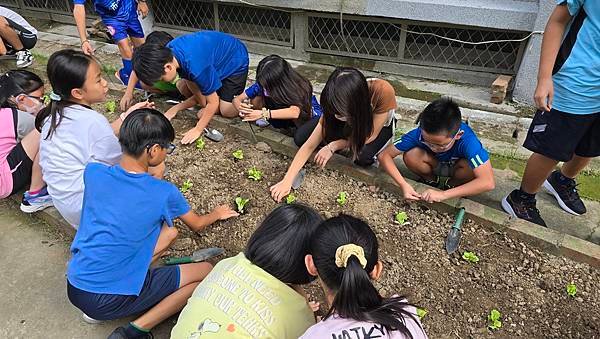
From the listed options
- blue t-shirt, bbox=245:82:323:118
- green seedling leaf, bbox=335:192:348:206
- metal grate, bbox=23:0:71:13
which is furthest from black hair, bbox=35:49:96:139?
metal grate, bbox=23:0:71:13

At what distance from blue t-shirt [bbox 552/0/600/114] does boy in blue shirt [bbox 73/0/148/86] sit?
4.09 metres

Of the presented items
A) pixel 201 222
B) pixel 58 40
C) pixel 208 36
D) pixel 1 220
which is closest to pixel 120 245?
pixel 201 222

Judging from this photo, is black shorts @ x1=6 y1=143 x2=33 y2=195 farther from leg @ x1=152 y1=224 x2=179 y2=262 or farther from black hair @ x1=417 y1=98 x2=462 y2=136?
black hair @ x1=417 y1=98 x2=462 y2=136

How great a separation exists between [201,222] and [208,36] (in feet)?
6.31

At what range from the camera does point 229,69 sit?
4242 mm

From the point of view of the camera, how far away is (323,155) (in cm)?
341

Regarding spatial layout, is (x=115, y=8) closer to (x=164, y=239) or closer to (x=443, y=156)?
(x=164, y=239)

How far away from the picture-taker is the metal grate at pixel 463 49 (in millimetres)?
5180

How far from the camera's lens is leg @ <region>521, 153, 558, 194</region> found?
2.91 metres

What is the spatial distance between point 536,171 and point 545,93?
Answer: 592 mm

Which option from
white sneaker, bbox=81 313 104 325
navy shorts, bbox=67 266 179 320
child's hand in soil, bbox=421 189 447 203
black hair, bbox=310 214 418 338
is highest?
black hair, bbox=310 214 418 338

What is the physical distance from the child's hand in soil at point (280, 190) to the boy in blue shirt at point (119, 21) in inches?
104

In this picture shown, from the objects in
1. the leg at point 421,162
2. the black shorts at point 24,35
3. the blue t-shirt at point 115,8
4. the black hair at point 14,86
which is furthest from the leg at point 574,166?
the black shorts at point 24,35

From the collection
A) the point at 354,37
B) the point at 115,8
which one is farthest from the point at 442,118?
the point at 115,8
